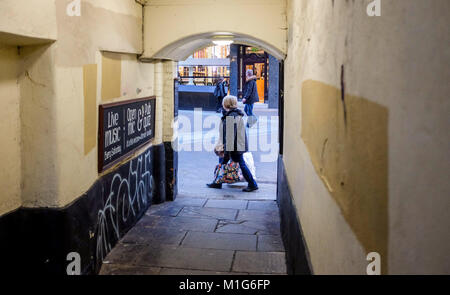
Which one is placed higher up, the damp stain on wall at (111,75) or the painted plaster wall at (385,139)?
the damp stain on wall at (111,75)

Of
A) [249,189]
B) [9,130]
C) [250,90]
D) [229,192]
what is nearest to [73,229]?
[9,130]

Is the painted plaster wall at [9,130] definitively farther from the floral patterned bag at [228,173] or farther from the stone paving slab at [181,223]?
the floral patterned bag at [228,173]

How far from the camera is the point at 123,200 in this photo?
5344 millimetres

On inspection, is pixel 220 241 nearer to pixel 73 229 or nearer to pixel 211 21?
pixel 73 229

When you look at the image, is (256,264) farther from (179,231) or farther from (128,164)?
(128,164)

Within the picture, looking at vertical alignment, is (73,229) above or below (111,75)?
below

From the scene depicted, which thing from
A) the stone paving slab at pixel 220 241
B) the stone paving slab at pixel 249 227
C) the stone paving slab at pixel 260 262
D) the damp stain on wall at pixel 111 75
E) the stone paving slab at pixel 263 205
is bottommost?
the stone paving slab at pixel 260 262

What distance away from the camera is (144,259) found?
4906 millimetres

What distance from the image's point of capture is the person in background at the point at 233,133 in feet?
24.8

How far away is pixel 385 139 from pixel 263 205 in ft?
18.8

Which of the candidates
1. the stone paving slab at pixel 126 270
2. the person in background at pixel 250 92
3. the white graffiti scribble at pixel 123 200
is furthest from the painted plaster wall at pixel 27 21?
the person in background at pixel 250 92

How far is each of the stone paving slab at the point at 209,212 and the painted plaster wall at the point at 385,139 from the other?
394 centimetres

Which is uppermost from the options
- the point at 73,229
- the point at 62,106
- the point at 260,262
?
the point at 62,106
